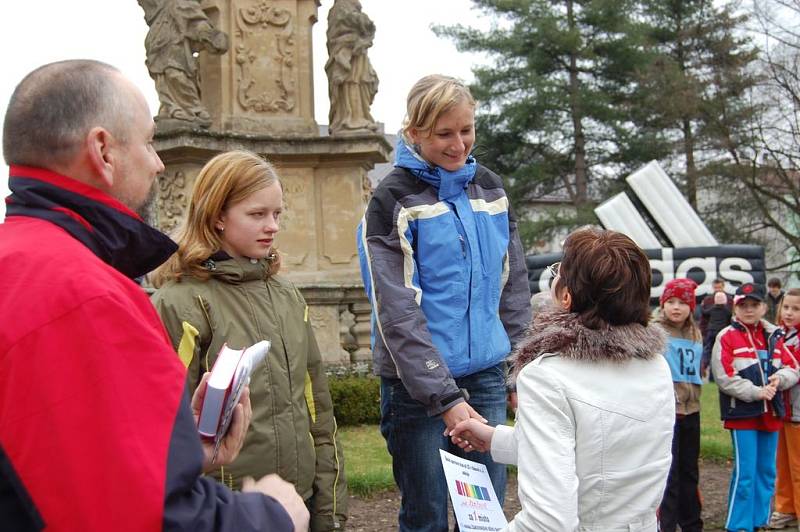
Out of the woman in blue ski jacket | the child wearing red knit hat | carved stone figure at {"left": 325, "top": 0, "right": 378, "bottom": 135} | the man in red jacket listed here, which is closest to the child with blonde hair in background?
the child wearing red knit hat

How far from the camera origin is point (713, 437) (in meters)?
10.1

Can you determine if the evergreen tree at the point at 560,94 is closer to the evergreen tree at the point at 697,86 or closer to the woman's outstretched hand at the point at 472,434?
the evergreen tree at the point at 697,86

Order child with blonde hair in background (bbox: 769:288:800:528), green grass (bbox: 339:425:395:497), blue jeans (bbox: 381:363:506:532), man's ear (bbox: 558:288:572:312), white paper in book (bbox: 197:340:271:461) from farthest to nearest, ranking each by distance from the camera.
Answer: green grass (bbox: 339:425:395:497) → child with blonde hair in background (bbox: 769:288:800:528) → blue jeans (bbox: 381:363:506:532) → man's ear (bbox: 558:288:572:312) → white paper in book (bbox: 197:340:271:461)

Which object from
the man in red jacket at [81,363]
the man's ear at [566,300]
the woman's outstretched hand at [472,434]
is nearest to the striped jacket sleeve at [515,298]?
the woman's outstretched hand at [472,434]

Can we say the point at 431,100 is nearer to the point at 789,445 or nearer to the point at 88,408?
the point at 88,408

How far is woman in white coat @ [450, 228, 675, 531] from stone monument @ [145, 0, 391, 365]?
8702 mm

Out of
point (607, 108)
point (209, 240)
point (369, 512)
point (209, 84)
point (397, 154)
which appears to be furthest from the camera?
point (607, 108)

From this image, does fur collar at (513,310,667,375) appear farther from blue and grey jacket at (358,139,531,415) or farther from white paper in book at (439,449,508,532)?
blue and grey jacket at (358,139,531,415)

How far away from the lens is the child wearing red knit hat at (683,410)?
20.9 ft

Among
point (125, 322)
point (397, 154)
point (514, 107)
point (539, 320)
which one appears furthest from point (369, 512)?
point (514, 107)

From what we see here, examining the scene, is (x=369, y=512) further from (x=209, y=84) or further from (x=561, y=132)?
(x=561, y=132)

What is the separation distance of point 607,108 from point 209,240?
26.0 meters

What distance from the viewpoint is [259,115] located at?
12.3 m

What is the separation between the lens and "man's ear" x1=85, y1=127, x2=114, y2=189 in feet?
6.11
